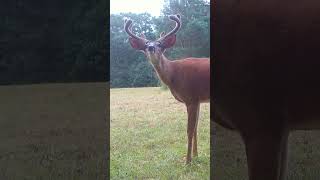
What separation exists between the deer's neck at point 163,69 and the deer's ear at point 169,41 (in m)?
0.05

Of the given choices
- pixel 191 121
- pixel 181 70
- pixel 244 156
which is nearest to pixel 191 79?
pixel 181 70

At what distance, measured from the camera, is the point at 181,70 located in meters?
1.95

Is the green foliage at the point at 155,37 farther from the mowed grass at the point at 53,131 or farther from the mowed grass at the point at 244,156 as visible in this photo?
the mowed grass at the point at 244,156

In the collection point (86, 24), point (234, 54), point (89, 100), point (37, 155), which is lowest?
point (37, 155)

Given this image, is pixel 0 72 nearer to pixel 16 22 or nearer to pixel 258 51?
pixel 16 22

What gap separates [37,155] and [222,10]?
0.96 m

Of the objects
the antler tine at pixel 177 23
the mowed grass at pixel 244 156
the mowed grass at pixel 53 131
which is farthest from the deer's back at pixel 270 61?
the mowed grass at pixel 53 131

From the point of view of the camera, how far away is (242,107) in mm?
1621

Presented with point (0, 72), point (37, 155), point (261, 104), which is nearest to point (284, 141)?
point (261, 104)

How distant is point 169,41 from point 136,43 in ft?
0.42

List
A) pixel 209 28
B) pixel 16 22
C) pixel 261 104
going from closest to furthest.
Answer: pixel 261 104 < pixel 209 28 < pixel 16 22

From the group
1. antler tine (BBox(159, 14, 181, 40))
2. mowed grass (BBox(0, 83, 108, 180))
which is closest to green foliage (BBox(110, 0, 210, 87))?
antler tine (BBox(159, 14, 181, 40))

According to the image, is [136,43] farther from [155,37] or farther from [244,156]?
[244,156]

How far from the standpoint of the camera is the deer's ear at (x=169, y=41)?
1903 millimetres
